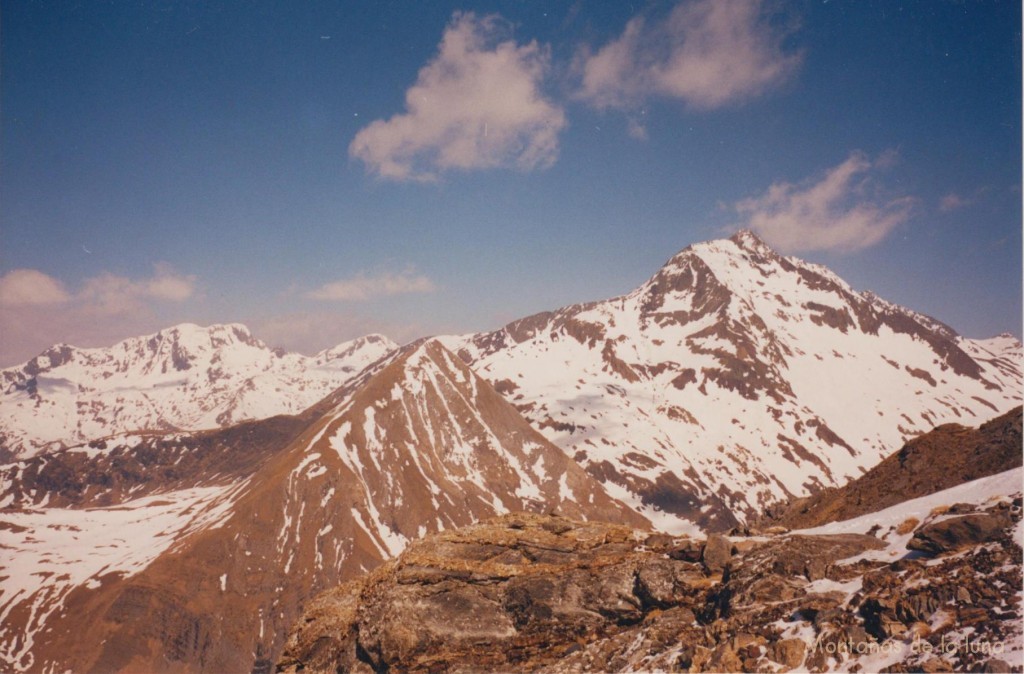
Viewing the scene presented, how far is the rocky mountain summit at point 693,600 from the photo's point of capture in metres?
13.6

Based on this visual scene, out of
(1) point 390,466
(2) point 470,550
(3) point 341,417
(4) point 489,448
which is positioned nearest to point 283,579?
(1) point 390,466

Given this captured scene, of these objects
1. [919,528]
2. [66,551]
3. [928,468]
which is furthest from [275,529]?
[919,528]

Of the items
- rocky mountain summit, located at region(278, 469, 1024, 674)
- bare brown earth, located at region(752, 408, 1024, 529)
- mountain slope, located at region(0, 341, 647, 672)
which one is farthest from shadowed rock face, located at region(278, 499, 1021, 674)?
mountain slope, located at region(0, 341, 647, 672)

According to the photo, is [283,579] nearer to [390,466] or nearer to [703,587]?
[390,466]

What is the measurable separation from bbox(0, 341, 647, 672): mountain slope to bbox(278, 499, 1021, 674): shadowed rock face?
86053 mm

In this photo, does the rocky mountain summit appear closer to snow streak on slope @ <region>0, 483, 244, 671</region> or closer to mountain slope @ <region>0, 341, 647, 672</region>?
mountain slope @ <region>0, 341, 647, 672</region>

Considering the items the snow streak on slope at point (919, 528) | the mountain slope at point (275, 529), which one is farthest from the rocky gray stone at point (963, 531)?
the mountain slope at point (275, 529)

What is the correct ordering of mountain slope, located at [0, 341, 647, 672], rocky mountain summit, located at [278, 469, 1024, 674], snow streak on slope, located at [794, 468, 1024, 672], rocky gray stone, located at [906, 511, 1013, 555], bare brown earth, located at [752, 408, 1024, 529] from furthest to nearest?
1. mountain slope, located at [0, 341, 647, 672]
2. bare brown earth, located at [752, 408, 1024, 529]
3. rocky gray stone, located at [906, 511, 1013, 555]
4. rocky mountain summit, located at [278, 469, 1024, 674]
5. snow streak on slope, located at [794, 468, 1024, 672]

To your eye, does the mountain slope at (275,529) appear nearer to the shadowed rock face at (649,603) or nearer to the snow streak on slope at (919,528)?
the shadowed rock face at (649,603)

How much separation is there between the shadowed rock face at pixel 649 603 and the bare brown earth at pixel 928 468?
10031mm

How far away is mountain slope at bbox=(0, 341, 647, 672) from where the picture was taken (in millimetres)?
88250

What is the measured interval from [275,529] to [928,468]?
11527 centimetres

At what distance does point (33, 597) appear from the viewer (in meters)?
100

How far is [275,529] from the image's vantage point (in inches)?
4190
